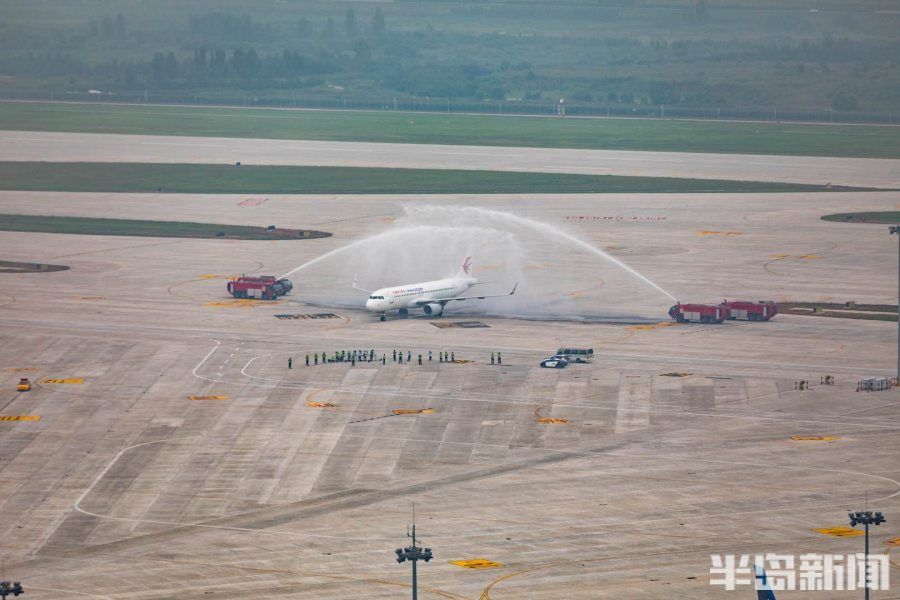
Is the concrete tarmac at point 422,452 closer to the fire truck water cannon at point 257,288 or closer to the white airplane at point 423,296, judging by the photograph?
the white airplane at point 423,296

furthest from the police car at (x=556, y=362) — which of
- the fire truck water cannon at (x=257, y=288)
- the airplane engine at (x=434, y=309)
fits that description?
the fire truck water cannon at (x=257, y=288)

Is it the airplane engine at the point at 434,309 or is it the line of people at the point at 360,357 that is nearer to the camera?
the line of people at the point at 360,357

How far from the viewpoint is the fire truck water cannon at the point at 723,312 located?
170m

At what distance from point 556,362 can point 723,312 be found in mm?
30105

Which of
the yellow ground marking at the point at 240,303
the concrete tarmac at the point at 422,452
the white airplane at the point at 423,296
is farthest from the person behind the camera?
the yellow ground marking at the point at 240,303

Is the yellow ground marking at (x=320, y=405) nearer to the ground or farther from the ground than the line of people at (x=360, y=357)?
nearer to the ground

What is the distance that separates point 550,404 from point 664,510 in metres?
30.0

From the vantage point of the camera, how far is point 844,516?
106188mm

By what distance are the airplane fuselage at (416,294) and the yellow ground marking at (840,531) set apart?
253 feet

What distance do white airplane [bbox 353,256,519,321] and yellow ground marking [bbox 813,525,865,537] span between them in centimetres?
7715

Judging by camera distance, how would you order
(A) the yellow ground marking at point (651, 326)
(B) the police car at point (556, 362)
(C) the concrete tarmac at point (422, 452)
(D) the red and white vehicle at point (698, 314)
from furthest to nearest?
(D) the red and white vehicle at point (698, 314) → (A) the yellow ground marking at point (651, 326) → (B) the police car at point (556, 362) → (C) the concrete tarmac at point (422, 452)

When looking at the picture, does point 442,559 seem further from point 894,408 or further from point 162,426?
point 894,408

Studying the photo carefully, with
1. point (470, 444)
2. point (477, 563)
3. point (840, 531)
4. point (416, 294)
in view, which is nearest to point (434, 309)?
point (416, 294)

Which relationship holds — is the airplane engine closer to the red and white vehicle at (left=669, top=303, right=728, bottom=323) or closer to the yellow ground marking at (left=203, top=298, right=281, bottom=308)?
the yellow ground marking at (left=203, top=298, right=281, bottom=308)
